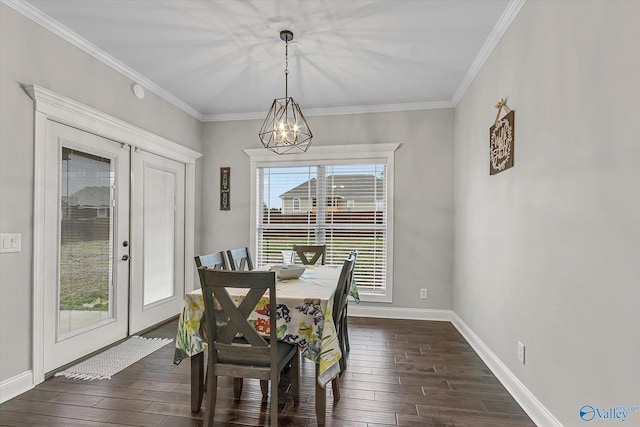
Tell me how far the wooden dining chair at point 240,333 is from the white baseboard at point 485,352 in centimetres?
155

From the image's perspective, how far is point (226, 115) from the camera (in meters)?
5.00

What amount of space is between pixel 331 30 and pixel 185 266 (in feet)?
11.2

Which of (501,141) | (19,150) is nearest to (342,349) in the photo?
(501,141)

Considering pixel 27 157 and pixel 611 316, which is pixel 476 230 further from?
pixel 27 157

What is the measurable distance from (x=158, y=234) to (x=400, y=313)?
10.3 feet

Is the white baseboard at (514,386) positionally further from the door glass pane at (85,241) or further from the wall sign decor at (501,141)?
the door glass pane at (85,241)

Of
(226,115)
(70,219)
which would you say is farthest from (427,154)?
(70,219)

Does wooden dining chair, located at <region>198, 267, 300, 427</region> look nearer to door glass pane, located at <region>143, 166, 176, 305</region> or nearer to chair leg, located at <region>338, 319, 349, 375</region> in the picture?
chair leg, located at <region>338, 319, 349, 375</region>

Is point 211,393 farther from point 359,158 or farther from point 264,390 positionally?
point 359,158

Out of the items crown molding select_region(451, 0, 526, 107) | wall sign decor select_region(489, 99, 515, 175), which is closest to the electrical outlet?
wall sign decor select_region(489, 99, 515, 175)

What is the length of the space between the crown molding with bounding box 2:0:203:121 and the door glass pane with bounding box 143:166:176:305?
904 mm

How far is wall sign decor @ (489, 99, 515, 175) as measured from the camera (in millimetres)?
2578
